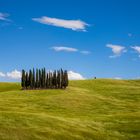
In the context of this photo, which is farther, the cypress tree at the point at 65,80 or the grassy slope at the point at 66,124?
the cypress tree at the point at 65,80

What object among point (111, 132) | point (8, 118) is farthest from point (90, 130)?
point (8, 118)

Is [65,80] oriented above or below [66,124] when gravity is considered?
above

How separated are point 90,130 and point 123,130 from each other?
4.29m

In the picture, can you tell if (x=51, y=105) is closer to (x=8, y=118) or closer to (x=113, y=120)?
(x=113, y=120)

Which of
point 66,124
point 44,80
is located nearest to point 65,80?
point 44,80

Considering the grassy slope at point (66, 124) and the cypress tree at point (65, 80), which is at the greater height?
the cypress tree at point (65, 80)

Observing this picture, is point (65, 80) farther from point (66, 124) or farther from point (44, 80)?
point (66, 124)

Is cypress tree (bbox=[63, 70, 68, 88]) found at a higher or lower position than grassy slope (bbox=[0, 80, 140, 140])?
higher

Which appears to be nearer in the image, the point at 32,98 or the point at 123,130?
the point at 123,130

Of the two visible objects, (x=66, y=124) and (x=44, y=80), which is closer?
(x=66, y=124)

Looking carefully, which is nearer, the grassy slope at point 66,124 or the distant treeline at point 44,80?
the grassy slope at point 66,124

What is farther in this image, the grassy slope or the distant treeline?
the distant treeline

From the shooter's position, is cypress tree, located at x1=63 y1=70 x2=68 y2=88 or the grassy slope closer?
the grassy slope

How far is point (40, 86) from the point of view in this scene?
110 meters
